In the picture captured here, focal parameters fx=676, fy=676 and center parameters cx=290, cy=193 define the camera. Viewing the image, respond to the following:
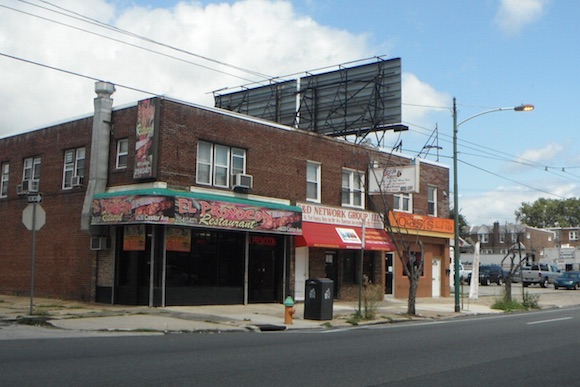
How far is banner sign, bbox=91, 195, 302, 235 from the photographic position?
2047 centimetres

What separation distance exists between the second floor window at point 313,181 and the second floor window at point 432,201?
8.37 meters

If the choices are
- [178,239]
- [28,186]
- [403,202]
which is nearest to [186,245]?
[178,239]

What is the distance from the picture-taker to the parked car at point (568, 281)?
49.1m

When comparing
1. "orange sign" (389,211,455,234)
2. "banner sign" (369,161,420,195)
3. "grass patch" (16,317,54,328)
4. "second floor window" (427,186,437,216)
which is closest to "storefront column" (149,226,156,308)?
"grass patch" (16,317,54,328)

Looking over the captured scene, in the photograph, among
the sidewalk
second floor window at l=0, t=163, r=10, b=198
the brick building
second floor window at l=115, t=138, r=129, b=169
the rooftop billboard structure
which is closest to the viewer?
the sidewalk

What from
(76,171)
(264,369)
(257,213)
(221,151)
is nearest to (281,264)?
(257,213)

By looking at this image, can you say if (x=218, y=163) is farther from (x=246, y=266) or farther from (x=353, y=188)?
(x=353, y=188)

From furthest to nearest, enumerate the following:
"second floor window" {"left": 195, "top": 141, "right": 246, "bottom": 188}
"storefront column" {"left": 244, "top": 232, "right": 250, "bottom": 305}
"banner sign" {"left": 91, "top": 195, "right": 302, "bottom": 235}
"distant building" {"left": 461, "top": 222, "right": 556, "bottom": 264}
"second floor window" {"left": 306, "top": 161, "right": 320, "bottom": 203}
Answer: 1. "distant building" {"left": 461, "top": 222, "right": 556, "bottom": 264}
2. "second floor window" {"left": 306, "top": 161, "right": 320, "bottom": 203}
3. "storefront column" {"left": 244, "top": 232, "right": 250, "bottom": 305}
4. "second floor window" {"left": 195, "top": 141, "right": 246, "bottom": 188}
5. "banner sign" {"left": 91, "top": 195, "right": 302, "bottom": 235}

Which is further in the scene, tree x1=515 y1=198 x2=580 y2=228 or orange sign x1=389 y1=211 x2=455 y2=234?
tree x1=515 y1=198 x2=580 y2=228

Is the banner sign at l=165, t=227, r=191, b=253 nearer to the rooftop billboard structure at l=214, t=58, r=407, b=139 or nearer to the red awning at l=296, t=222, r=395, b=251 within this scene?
the red awning at l=296, t=222, r=395, b=251

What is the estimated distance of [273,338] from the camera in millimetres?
14852

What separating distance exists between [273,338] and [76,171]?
12866 mm

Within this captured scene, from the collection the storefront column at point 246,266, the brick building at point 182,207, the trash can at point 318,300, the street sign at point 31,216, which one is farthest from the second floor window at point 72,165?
the trash can at point 318,300

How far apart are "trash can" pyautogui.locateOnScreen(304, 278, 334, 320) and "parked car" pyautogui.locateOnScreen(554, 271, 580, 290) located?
34967mm
